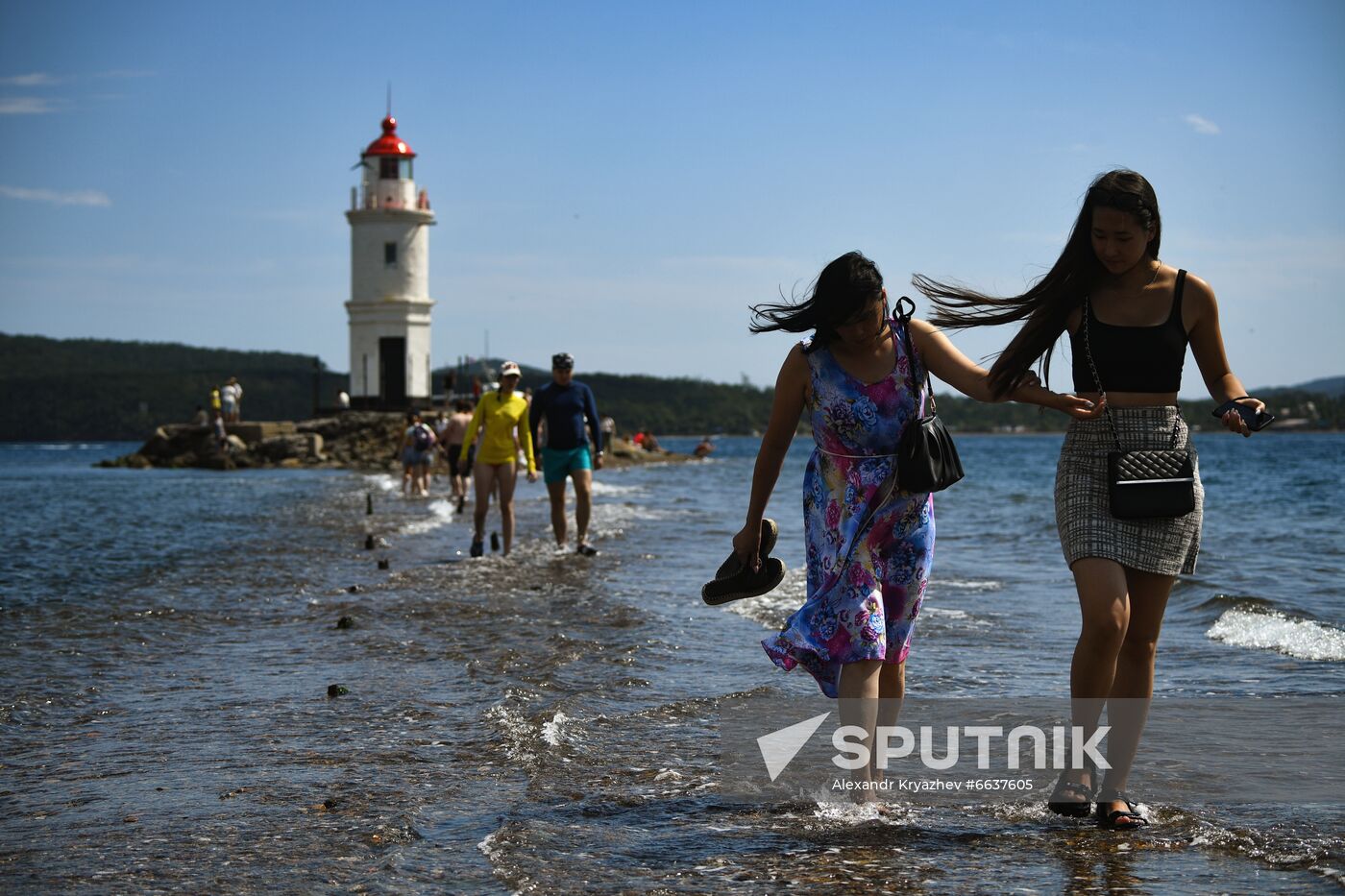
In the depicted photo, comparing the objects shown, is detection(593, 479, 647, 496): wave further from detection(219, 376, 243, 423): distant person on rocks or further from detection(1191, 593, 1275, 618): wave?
detection(219, 376, 243, 423): distant person on rocks

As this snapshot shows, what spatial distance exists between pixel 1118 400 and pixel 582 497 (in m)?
9.80

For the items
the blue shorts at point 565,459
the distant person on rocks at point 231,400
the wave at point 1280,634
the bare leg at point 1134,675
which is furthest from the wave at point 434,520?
the distant person on rocks at point 231,400

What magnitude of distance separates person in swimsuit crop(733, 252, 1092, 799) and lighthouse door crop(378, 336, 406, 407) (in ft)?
162

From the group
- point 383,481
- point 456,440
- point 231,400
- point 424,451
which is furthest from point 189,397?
point 456,440

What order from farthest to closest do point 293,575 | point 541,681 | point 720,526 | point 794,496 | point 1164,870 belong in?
1. point 794,496
2. point 720,526
3. point 293,575
4. point 541,681
5. point 1164,870

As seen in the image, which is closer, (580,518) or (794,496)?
(580,518)

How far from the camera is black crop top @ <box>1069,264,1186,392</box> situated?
4332 millimetres

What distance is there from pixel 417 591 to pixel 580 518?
3364 mm

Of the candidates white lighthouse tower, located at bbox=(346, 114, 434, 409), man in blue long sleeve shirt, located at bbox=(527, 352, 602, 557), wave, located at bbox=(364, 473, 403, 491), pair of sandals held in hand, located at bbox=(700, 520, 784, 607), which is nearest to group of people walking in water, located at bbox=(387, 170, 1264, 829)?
pair of sandals held in hand, located at bbox=(700, 520, 784, 607)

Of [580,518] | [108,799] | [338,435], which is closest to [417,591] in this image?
[580,518]

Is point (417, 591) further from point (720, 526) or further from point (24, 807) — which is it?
point (720, 526)

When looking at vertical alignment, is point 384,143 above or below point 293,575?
above

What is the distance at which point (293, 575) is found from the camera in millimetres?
12766

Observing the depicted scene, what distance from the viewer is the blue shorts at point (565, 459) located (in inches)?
522
